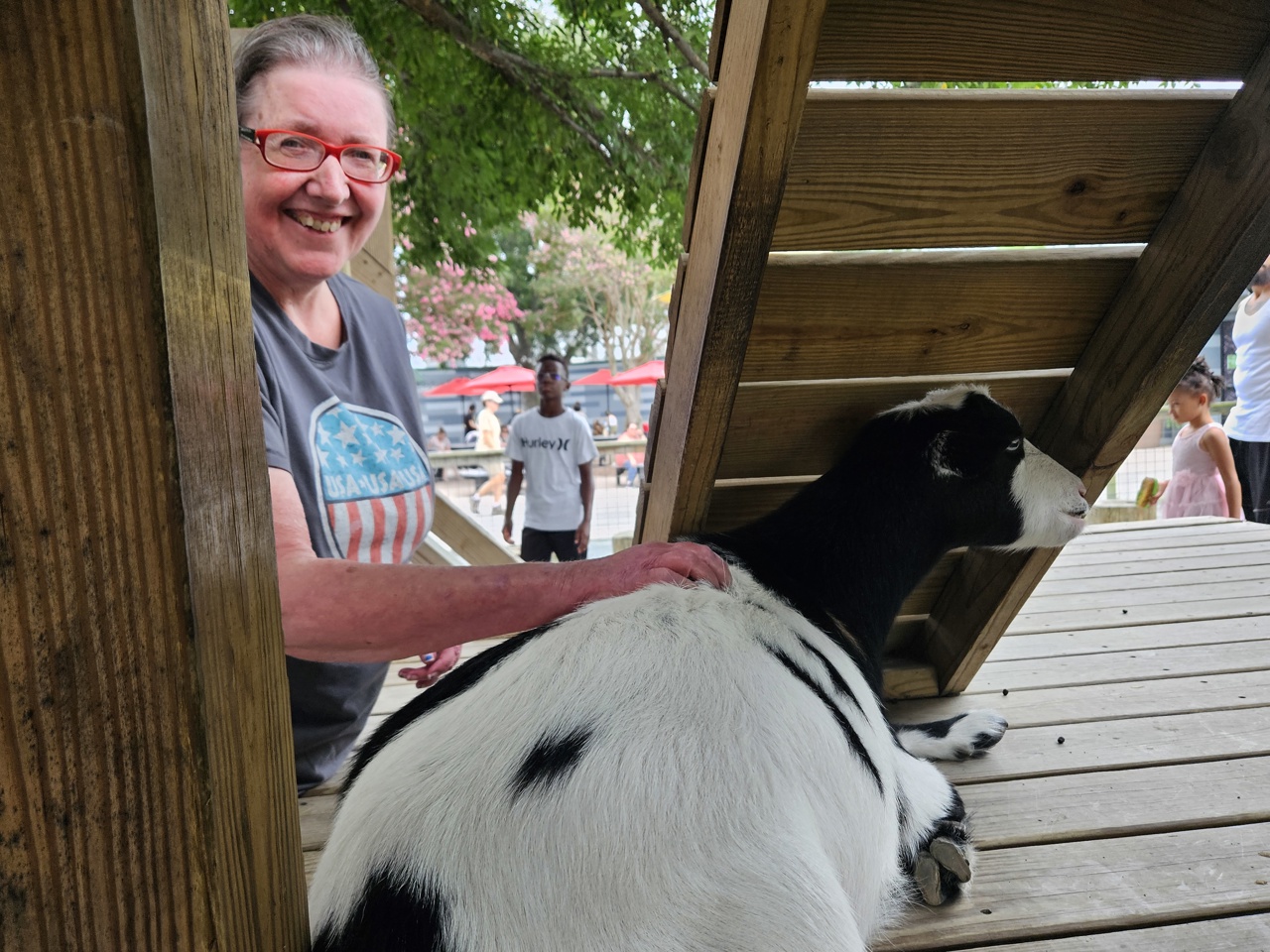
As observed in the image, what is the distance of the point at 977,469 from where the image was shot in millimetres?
2371

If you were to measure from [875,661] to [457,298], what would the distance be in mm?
21197

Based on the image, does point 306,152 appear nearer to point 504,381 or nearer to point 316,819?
point 316,819

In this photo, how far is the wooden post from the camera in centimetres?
80

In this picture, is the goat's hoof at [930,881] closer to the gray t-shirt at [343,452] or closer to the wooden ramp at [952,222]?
the wooden ramp at [952,222]

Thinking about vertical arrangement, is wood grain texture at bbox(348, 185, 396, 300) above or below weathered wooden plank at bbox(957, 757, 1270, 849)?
above

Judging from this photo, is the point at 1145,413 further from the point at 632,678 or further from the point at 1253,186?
the point at 632,678

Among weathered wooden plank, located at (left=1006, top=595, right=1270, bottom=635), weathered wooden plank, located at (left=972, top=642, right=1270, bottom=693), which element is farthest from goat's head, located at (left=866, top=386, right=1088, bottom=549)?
weathered wooden plank, located at (left=1006, top=595, right=1270, bottom=635)

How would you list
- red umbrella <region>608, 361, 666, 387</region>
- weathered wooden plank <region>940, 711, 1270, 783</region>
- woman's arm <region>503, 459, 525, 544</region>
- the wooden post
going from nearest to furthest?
1. the wooden post
2. weathered wooden plank <region>940, 711, 1270, 783</region>
3. woman's arm <region>503, 459, 525, 544</region>
4. red umbrella <region>608, 361, 666, 387</region>

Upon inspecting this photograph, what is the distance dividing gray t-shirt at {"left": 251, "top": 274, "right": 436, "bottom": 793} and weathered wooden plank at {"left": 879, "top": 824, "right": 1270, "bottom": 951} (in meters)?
1.40

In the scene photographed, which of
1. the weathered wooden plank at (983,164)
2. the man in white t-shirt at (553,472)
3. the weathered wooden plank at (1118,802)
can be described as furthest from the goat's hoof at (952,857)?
the man in white t-shirt at (553,472)

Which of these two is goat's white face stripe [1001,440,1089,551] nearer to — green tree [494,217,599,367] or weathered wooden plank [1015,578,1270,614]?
weathered wooden plank [1015,578,1270,614]

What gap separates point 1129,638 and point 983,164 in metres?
2.65

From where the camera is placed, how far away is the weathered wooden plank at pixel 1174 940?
1.91m

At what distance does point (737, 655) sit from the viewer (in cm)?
166
